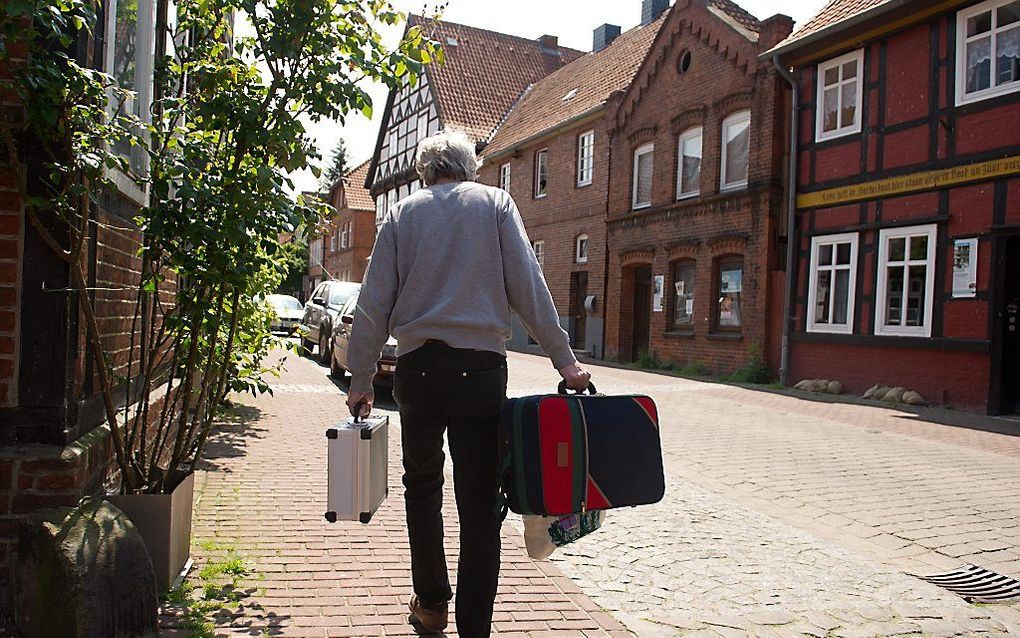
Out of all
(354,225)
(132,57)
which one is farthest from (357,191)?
(132,57)

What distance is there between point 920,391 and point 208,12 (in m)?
12.7

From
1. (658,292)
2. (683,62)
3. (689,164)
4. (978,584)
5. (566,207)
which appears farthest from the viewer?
(566,207)

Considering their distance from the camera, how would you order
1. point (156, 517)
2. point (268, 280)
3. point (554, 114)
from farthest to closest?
point (554, 114) → point (268, 280) → point (156, 517)

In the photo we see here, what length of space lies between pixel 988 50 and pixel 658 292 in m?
8.94

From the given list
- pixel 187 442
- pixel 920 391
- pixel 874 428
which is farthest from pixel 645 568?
pixel 920 391

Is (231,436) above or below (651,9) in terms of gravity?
→ below

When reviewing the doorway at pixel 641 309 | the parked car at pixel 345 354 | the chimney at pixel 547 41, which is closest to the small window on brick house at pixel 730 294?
the doorway at pixel 641 309

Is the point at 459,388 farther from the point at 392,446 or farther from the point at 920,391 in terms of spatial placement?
the point at 920,391

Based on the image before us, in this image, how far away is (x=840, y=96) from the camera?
51.3 ft

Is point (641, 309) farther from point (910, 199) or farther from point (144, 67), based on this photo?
point (144, 67)

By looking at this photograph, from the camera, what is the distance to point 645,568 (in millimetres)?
4480

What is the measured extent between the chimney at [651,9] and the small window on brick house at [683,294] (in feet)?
40.0

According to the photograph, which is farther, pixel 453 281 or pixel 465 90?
pixel 465 90

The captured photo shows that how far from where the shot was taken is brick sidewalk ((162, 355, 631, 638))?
11.3 feet
